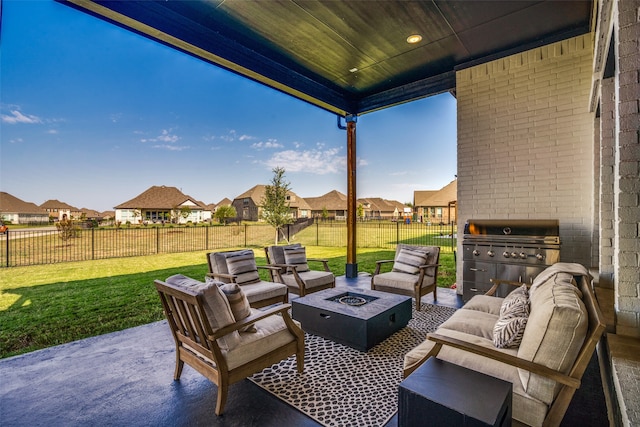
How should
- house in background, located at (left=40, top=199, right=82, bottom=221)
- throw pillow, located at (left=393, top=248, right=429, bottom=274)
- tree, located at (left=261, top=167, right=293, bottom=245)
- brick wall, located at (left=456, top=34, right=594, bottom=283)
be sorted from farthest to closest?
tree, located at (left=261, top=167, right=293, bottom=245) → house in background, located at (left=40, top=199, right=82, bottom=221) → throw pillow, located at (left=393, top=248, right=429, bottom=274) → brick wall, located at (left=456, top=34, right=594, bottom=283)

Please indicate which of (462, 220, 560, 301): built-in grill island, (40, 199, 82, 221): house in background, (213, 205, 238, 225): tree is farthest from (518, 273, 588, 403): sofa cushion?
(213, 205, 238, 225): tree

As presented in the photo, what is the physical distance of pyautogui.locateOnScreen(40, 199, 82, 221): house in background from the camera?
8947 millimetres

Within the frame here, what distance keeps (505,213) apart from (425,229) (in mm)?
7170

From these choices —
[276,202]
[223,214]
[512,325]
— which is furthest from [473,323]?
[223,214]

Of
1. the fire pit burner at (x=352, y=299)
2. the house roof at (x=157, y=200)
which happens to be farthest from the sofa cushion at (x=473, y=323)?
the house roof at (x=157, y=200)

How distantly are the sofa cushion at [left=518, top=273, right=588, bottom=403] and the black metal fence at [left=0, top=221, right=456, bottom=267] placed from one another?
289 inches

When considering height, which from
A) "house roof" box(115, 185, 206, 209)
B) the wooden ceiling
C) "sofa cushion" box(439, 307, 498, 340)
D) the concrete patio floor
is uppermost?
the wooden ceiling

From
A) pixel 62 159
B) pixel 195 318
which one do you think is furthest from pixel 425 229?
pixel 62 159

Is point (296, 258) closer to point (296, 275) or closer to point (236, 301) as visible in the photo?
point (296, 275)

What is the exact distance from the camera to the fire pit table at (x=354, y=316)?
2.97m

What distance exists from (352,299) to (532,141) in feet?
11.8

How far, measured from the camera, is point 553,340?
1539 millimetres

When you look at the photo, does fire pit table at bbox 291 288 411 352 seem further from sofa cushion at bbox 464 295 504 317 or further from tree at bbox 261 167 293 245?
tree at bbox 261 167 293 245

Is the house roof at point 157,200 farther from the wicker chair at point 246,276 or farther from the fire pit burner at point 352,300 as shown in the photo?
the fire pit burner at point 352,300
